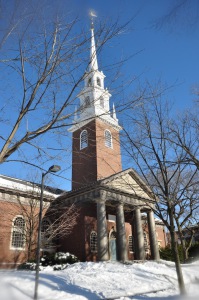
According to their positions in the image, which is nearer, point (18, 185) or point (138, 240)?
point (138, 240)

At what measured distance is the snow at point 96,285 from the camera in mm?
8984

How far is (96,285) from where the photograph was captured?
436 inches

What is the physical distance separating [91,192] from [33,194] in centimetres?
494

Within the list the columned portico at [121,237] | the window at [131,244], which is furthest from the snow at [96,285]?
the window at [131,244]

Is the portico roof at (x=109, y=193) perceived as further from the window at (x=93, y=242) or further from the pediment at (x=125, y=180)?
the window at (x=93, y=242)

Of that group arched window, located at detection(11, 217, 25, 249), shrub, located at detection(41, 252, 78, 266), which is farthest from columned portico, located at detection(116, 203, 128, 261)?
arched window, located at detection(11, 217, 25, 249)

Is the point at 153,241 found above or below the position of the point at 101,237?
below

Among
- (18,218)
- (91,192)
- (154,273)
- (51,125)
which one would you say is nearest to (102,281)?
(154,273)

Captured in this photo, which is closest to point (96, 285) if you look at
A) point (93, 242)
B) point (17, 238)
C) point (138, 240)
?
point (17, 238)

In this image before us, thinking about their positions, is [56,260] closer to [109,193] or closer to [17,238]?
[17,238]

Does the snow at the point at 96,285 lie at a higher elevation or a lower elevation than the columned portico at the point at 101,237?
lower

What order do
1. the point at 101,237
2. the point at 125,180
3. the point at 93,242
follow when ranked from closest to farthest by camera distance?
the point at 101,237
the point at 93,242
the point at 125,180

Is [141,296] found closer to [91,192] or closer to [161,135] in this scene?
[161,135]

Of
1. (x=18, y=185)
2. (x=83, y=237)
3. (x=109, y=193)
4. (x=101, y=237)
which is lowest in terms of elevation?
(x=101, y=237)
